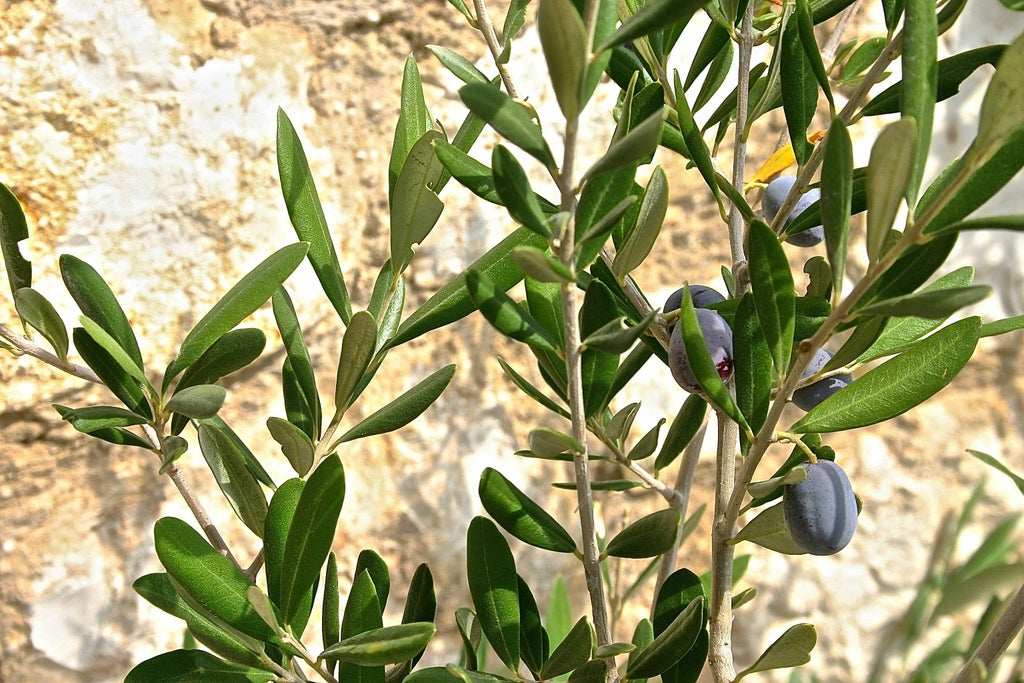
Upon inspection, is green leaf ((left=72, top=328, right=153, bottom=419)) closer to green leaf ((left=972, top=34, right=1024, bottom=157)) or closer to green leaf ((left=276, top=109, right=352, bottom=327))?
green leaf ((left=276, top=109, right=352, bottom=327))

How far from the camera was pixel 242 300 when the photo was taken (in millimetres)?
452

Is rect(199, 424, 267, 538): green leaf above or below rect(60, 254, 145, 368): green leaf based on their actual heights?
below

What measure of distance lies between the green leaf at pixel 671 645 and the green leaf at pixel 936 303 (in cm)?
18

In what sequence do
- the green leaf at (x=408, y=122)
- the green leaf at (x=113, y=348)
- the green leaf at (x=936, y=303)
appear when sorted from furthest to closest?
the green leaf at (x=408, y=122) → the green leaf at (x=113, y=348) → the green leaf at (x=936, y=303)

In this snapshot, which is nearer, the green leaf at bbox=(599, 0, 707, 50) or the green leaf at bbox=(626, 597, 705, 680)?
the green leaf at bbox=(599, 0, 707, 50)

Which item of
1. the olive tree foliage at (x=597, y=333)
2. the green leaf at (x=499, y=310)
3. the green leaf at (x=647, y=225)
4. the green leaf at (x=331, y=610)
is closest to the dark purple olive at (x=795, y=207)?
the olive tree foliage at (x=597, y=333)

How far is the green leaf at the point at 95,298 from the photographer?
18.8 inches

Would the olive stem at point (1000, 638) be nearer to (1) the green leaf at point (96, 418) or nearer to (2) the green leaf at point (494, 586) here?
(2) the green leaf at point (494, 586)

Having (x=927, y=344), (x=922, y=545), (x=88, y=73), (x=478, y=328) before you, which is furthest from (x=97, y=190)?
(x=922, y=545)

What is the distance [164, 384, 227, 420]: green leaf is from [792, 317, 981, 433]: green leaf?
0.88 feet

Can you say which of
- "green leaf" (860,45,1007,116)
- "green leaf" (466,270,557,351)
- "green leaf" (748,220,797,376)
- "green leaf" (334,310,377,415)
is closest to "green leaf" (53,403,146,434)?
"green leaf" (334,310,377,415)

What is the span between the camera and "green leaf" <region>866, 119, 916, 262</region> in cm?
30

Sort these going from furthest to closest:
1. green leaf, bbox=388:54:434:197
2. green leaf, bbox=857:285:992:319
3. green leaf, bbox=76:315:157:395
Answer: green leaf, bbox=388:54:434:197 → green leaf, bbox=76:315:157:395 → green leaf, bbox=857:285:992:319

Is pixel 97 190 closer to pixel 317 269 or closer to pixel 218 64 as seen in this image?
pixel 218 64
